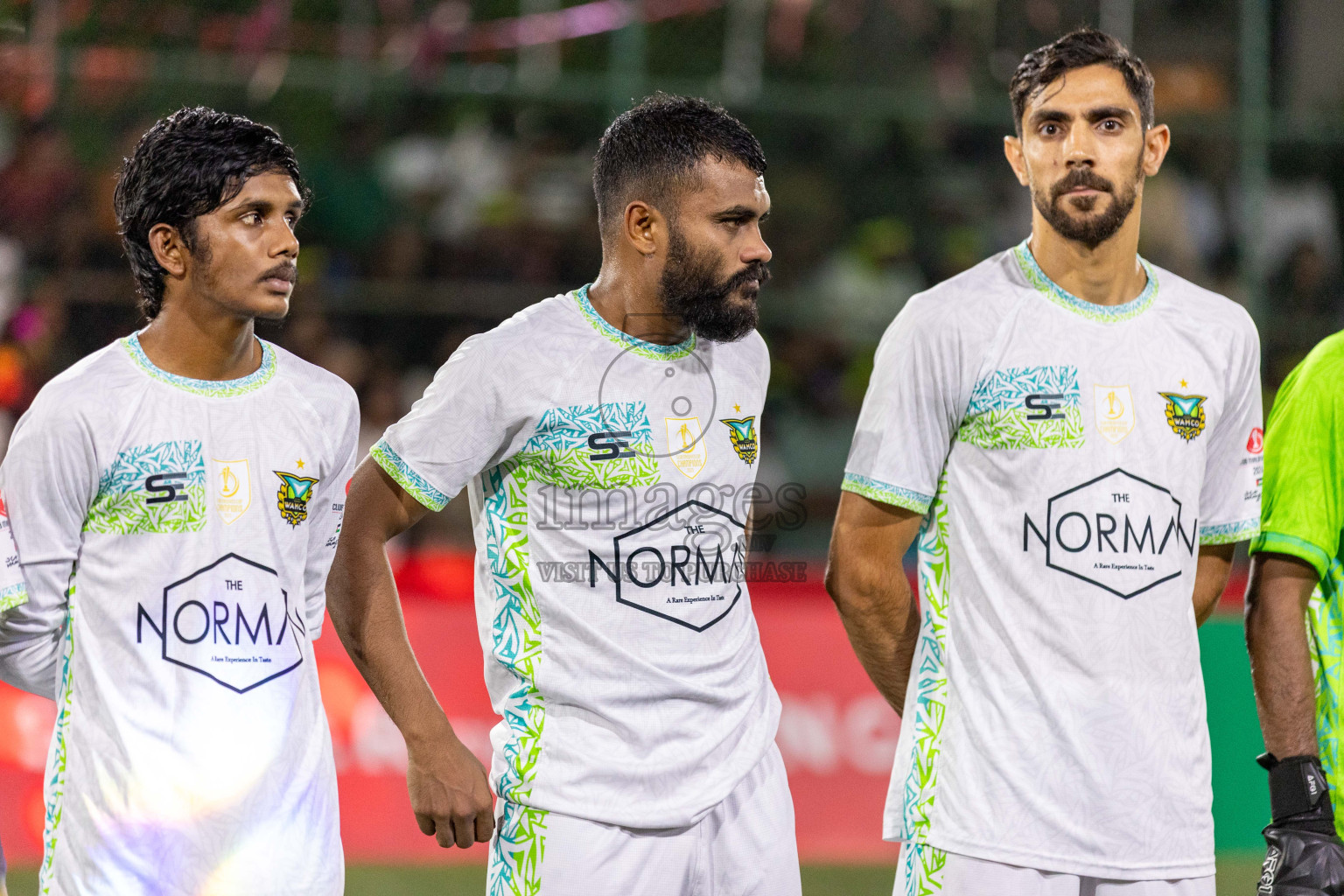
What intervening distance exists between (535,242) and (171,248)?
663 cm

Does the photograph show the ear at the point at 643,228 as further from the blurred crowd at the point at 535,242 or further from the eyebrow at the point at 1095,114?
the blurred crowd at the point at 535,242

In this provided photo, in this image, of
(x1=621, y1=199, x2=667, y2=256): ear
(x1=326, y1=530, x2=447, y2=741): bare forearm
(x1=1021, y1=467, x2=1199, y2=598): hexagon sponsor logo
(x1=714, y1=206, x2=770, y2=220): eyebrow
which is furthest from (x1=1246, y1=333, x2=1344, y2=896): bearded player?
(x1=326, y1=530, x2=447, y2=741): bare forearm

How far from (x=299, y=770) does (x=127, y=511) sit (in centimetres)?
58

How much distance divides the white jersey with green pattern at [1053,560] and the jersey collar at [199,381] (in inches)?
48.8

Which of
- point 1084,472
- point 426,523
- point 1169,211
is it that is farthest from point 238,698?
point 1169,211

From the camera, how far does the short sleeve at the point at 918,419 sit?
126 inches

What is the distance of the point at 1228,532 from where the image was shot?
3.36m

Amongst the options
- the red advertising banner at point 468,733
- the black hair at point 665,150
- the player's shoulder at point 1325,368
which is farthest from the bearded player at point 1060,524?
the red advertising banner at point 468,733

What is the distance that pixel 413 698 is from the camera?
2982 mm

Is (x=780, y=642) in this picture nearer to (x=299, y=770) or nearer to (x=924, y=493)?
(x=924, y=493)

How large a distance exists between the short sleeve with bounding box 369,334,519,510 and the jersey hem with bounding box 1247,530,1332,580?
5.37 ft

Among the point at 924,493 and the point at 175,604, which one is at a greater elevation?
the point at 924,493

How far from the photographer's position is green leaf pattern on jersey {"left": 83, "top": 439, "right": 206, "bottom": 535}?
2859mm

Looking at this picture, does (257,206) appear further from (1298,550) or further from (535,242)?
(535,242)
